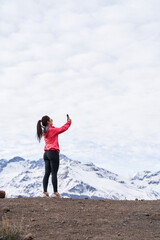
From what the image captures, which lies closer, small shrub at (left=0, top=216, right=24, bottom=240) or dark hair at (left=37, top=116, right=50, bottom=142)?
small shrub at (left=0, top=216, right=24, bottom=240)

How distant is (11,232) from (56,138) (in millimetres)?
5806

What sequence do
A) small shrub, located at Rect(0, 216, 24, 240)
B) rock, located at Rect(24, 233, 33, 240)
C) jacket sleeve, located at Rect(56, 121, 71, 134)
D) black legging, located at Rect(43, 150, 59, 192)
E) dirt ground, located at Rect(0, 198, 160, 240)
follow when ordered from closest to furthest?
small shrub, located at Rect(0, 216, 24, 240) → rock, located at Rect(24, 233, 33, 240) → dirt ground, located at Rect(0, 198, 160, 240) → jacket sleeve, located at Rect(56, 121, 71, 134) → black legging, located at Rect(43, 150, 59, 192)

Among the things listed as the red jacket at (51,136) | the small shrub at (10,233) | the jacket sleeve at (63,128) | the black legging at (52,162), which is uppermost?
the jacket sleeve at (63,128)

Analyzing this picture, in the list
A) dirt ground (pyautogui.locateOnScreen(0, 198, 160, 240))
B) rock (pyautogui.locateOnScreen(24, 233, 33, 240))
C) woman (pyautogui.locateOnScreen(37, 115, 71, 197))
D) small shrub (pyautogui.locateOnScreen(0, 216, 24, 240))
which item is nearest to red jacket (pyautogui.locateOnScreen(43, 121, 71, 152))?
woman (pyautogui.locateOnScreen(37, 115, 71, 197))

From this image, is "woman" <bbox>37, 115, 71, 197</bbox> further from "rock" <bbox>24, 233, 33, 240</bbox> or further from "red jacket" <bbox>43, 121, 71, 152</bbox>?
"rock" <bbox>24, 233, 33, 240</bbox>

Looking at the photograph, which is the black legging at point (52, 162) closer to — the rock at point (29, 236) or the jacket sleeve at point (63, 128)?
the jacket sleeve at point (63, 128)

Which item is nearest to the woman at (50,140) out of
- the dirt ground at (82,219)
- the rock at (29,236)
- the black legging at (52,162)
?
the black legging at (52,162)

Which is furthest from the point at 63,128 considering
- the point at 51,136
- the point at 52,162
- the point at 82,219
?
the point at 82,219

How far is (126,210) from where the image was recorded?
10.9 metres

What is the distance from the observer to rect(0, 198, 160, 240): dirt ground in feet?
27.2

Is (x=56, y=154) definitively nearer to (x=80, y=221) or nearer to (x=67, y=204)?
(x=67, y=204)

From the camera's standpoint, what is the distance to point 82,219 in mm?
9531

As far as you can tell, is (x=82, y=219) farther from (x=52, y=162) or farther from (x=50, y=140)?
(x=50, y=140)

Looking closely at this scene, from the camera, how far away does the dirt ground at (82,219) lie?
8281 mm
